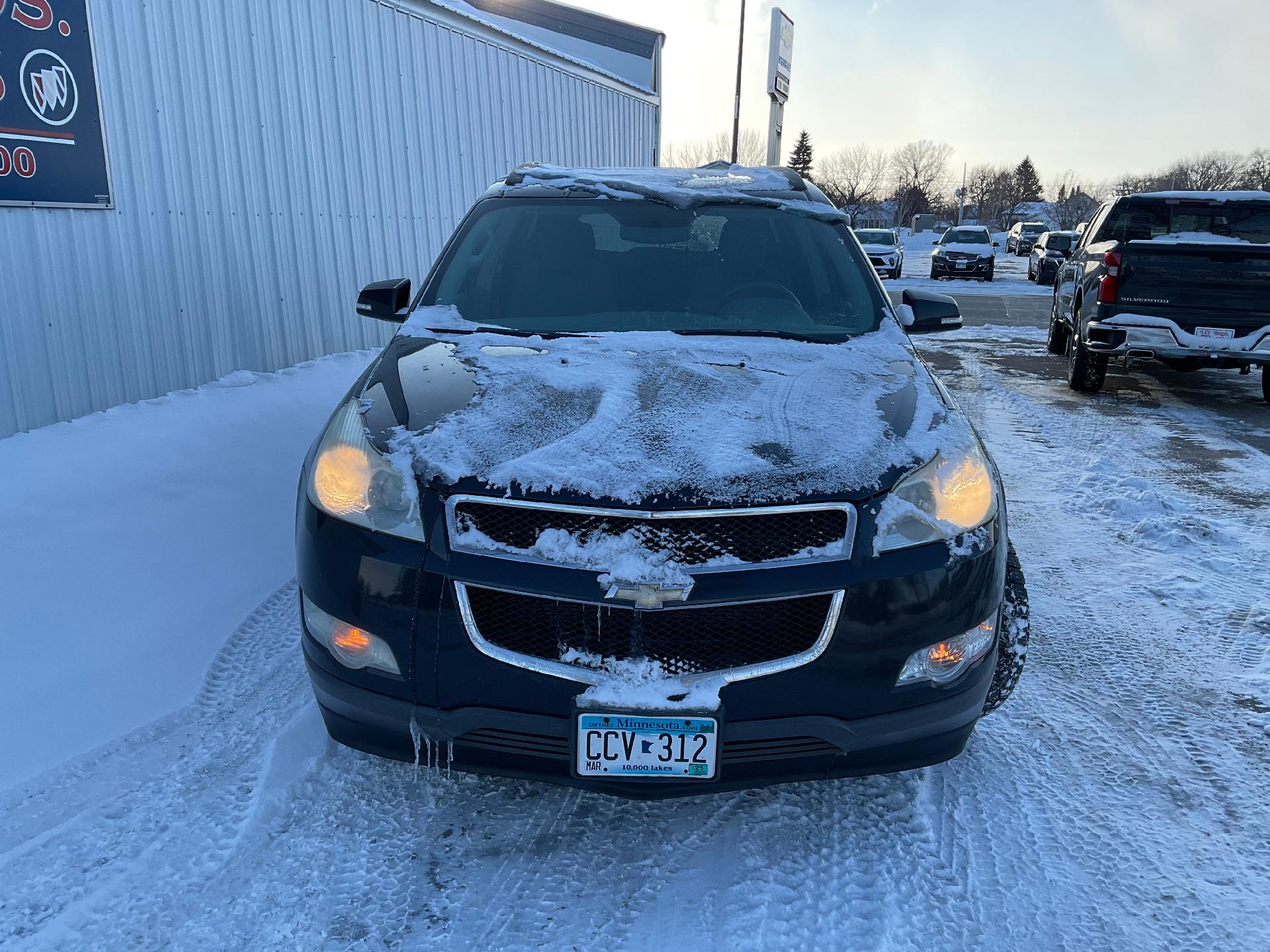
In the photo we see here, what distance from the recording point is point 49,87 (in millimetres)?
4582

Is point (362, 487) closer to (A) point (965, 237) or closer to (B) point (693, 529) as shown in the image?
(B) point (693, 529)

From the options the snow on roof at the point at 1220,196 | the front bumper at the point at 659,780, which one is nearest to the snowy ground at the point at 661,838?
the front bumper at the point at 659,780

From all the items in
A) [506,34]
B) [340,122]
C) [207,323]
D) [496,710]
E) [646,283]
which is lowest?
[496,710]

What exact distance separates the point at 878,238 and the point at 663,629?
86.4 ft

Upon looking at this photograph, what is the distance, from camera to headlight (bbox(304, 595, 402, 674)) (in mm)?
2082

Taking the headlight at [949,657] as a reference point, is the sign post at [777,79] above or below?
above

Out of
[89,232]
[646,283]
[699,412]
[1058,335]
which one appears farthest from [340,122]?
[1058,335]

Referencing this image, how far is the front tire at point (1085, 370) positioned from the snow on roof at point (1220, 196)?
4.91 ft

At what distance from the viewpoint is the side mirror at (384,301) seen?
3.64 meters

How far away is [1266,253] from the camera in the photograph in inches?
Result: 294

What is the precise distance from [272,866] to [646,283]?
2287mm

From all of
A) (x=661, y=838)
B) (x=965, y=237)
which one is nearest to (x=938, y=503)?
(x=661, y=838)

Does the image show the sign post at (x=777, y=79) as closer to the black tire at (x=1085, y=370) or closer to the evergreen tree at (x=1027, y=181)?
the black tire at (x=1085, y=370)

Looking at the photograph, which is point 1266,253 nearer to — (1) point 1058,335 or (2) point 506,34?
(1) point 1058,335
